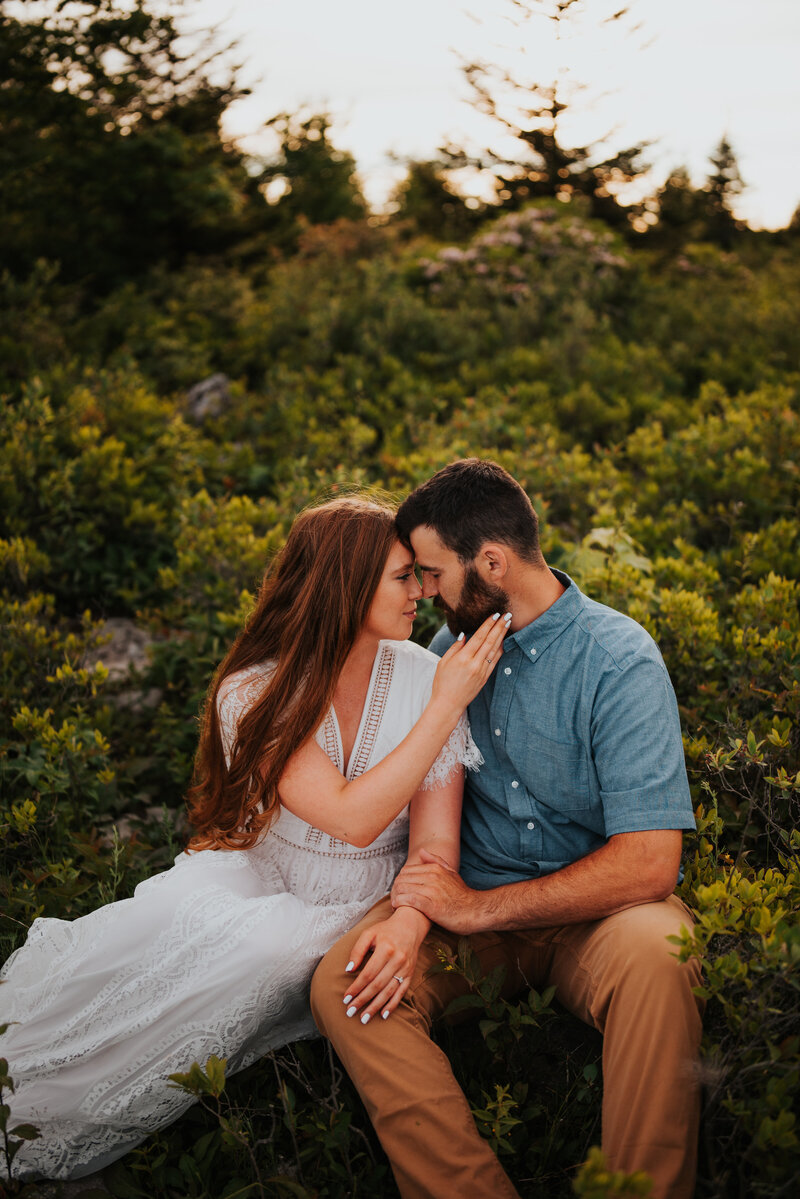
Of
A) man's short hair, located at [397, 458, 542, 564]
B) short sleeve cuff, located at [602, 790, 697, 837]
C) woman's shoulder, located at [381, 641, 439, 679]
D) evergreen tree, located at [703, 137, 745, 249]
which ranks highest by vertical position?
man's short hair, located at [397, 458, 542, 564]

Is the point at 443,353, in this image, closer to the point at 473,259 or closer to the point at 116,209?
the point at 473,259

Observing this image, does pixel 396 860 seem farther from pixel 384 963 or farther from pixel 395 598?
pixel 395 598

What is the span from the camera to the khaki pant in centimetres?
185

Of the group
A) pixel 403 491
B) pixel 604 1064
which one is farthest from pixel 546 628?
pixel 403 491

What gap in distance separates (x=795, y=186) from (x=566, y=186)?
305 cm

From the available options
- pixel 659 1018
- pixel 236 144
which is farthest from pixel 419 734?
pixel 236 144

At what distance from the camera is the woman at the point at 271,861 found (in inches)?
91.4

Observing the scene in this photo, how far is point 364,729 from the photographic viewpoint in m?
2.79

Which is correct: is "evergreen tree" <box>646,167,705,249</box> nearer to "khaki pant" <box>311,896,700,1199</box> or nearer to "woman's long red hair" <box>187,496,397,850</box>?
"woman's long red hair" <box>187,496,397,850</box>

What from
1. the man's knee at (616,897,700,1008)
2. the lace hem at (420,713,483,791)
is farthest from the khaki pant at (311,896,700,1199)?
the lace hem at (420,713,483,791)

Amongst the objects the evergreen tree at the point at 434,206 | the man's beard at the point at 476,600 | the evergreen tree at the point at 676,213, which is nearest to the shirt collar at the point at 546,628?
the man's beard at the point at 476,600

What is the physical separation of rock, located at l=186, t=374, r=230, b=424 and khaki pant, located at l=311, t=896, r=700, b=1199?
18.5ft

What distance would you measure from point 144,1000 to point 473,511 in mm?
1690

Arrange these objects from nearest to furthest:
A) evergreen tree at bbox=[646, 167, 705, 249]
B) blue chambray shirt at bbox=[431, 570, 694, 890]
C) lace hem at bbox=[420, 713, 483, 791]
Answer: blue chambray shirt at bbox=[431, 570, 694, 890]
lace hem at bbox=[420, 713, 483, 791]
evergreen tree at bbox=[646, 167, 705, 249]
